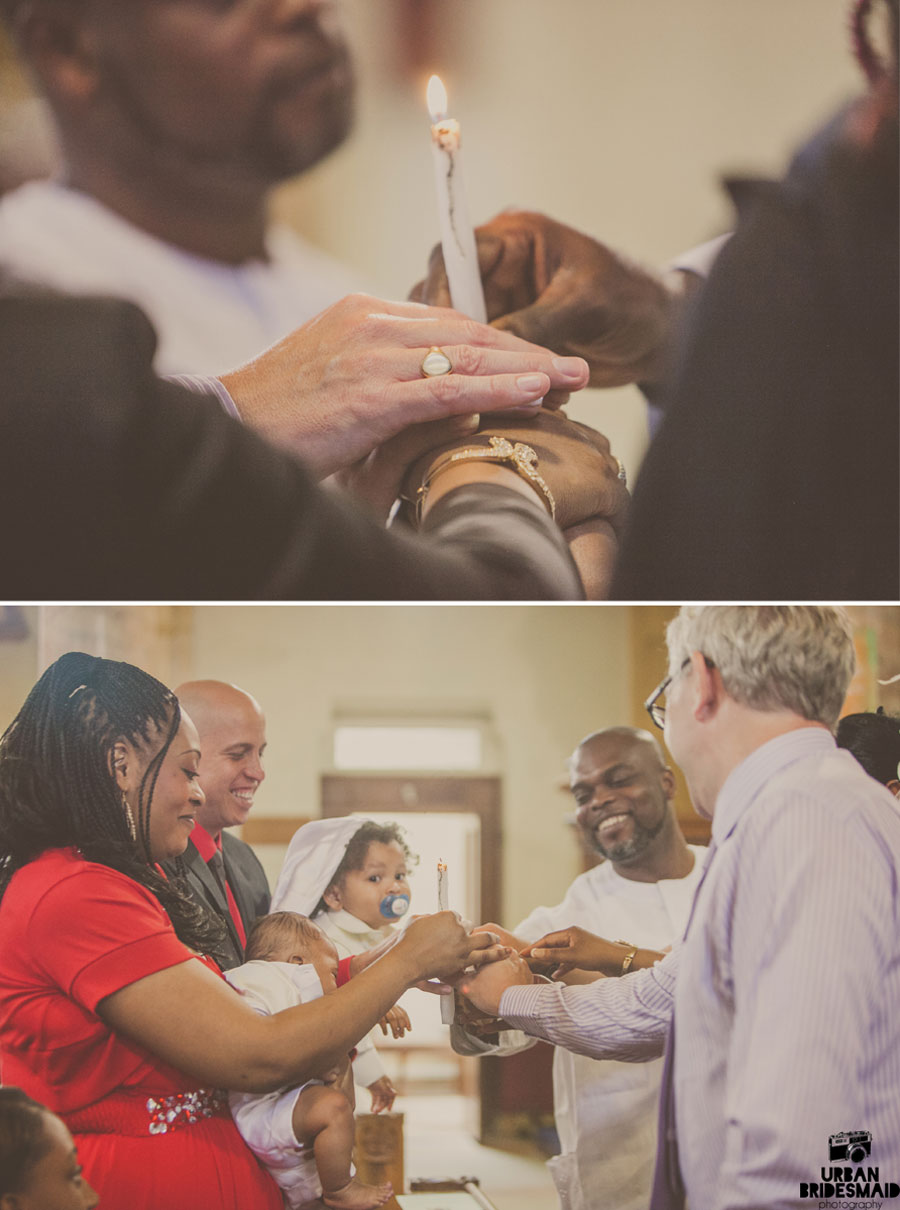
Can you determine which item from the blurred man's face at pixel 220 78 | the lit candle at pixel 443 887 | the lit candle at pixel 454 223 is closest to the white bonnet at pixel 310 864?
the lit candle at pixel 443 887

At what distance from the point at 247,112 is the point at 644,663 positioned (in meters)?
0.88

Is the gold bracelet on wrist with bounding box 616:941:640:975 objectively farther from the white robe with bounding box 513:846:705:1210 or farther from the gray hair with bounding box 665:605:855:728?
the gray hair with bounding box 665:605:855:728

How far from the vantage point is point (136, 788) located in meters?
1.28

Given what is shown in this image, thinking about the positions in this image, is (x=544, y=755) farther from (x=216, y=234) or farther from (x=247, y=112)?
(x=247, y=112)

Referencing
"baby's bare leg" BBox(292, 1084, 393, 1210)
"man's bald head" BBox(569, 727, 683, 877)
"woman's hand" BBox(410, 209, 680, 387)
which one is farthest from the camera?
"woman's hand" BBox(410, 209, 680, 387)

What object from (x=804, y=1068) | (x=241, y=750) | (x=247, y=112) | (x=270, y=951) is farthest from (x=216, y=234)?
(x=804, y=1068)

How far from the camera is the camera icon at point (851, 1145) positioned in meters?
1.18

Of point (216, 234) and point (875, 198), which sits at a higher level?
point (875, 198)

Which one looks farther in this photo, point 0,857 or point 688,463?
point 688,463

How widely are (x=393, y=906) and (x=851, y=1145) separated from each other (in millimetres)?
570

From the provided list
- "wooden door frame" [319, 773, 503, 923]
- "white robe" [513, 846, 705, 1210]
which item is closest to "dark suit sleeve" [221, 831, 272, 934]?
"wooden door frame" [319, 773, 503, 923]

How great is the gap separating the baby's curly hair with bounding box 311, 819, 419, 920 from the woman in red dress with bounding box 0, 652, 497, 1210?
0.11 m

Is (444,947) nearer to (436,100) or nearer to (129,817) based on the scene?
(129,817)

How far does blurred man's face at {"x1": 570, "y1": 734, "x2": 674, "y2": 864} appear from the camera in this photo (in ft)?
4.41
